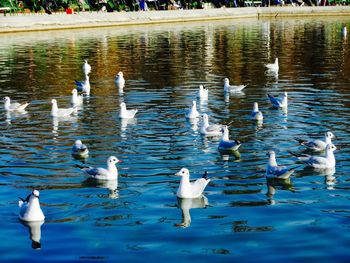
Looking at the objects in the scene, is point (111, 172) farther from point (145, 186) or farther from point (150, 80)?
point (150, 80)

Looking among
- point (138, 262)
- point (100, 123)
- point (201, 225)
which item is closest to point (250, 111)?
point (100, 123)

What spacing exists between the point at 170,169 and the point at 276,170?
2487 mm

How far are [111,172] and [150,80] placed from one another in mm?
16859

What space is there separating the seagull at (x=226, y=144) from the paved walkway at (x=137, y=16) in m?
41.5

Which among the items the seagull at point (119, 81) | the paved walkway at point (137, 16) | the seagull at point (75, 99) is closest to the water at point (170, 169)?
the seagull at point (119, 81)

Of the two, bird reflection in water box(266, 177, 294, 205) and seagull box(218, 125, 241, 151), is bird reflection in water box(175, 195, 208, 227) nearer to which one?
bird reflection in water box(266, 177, 294, 205)

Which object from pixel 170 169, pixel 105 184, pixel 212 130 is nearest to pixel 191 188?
pixel 105 184

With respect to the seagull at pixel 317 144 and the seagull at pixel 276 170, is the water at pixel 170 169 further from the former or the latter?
the seagull at pixel 317 144

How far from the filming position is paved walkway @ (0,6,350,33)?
58812mm

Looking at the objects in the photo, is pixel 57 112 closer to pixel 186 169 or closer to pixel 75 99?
pixel 75 99

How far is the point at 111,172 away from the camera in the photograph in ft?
50.0

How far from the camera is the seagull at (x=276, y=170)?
49.1 ft

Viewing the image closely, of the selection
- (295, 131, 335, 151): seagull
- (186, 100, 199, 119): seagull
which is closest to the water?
(186, 100, 199, 119): seagull

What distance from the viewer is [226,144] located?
1773cm
